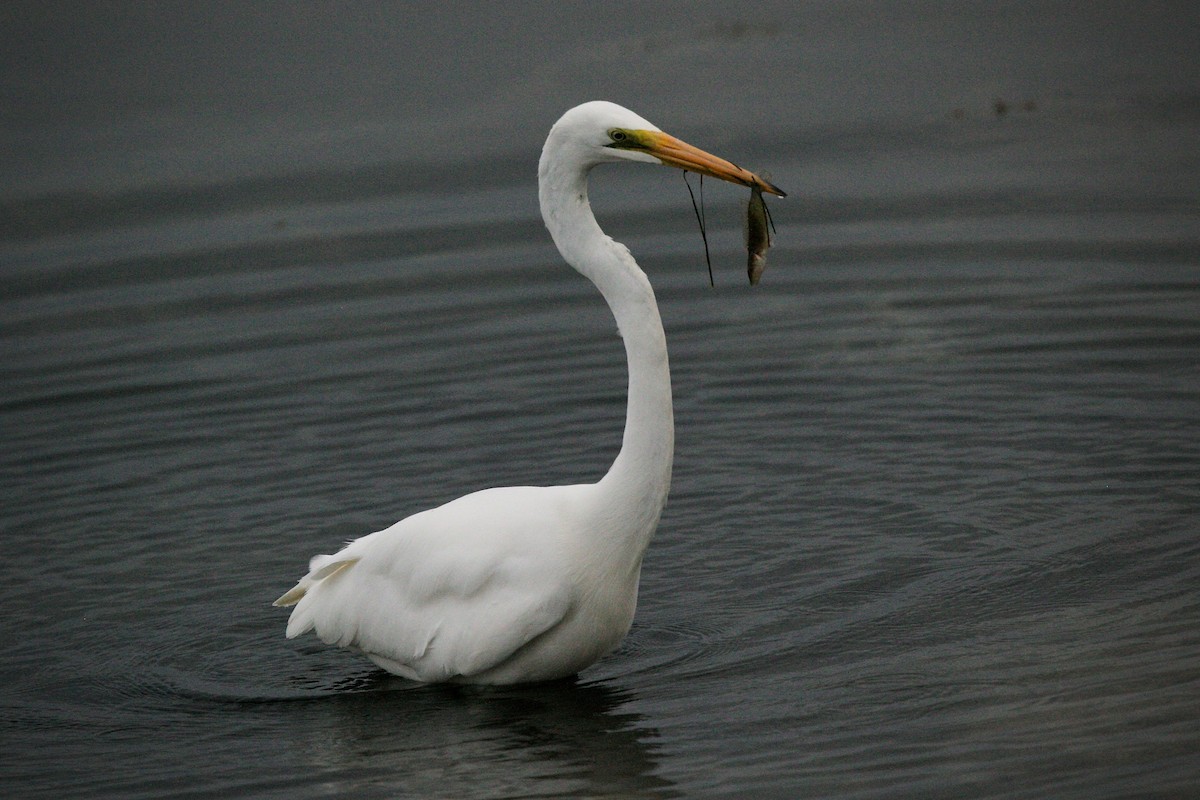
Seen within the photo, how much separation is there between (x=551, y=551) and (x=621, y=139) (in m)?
1.78

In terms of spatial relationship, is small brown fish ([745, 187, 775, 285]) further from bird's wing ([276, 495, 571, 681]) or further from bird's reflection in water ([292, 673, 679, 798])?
bird's reflection in water ([292, 673, 679, 798])

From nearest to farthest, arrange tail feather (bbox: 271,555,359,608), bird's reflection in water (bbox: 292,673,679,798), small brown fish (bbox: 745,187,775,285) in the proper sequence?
bird's reflection in water (bbox: 292,673,679,798)
small brown fish (bbox: 745,187,775,285)
tail feather (bbox: 271,555,359,608)

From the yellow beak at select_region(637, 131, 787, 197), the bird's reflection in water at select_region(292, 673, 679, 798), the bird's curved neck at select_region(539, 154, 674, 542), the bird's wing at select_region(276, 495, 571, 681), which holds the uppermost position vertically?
the yellow beak at select_region(637, 131, 787, 197)

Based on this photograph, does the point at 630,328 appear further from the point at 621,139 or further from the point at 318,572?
the point at 318,572

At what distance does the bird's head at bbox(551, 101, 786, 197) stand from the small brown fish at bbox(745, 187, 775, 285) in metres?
0.35

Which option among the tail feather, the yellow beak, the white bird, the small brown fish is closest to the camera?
the yellow beak

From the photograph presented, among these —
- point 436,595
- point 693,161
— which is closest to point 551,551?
point 436,595

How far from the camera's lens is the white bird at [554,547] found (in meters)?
7.09

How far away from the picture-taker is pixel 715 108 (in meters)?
17.6

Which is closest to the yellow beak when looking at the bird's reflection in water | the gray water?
the gray water

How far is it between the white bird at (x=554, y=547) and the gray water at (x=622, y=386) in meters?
0.28

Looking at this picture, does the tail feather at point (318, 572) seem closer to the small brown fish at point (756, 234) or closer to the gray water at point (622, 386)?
the gray water at point (622, 386)

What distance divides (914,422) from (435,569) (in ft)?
12.7

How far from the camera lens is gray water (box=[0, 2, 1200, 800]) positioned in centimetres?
710
